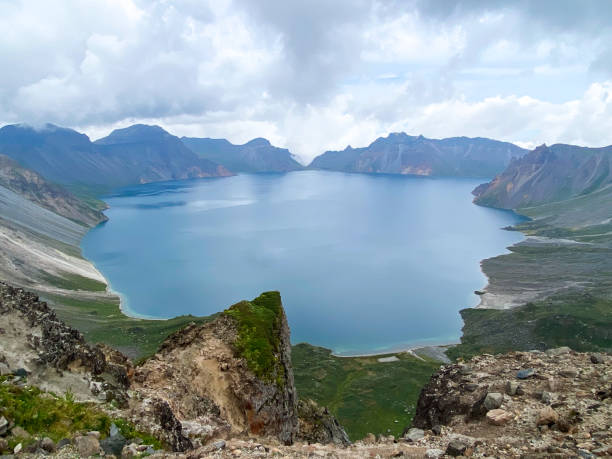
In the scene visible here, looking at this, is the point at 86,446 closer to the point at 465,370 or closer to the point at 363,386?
the point at 465,370

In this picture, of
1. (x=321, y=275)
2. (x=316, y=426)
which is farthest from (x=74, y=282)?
(x=316, y=426)

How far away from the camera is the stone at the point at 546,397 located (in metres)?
15.7

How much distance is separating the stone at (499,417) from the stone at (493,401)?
2.09 feet

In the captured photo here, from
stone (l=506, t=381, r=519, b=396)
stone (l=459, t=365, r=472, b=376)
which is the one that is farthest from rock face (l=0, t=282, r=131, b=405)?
stone (l=459, t=365, r=472, b=376)

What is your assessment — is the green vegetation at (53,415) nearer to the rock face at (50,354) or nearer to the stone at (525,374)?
the rock face at (50,354)

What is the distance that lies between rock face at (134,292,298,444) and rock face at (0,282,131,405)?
230cm

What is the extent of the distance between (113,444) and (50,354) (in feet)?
20.0

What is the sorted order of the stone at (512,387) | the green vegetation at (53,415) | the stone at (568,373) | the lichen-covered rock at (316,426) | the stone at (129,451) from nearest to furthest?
the stone at (129,451) < the green vegetation at (53,415) < the stone at (512,387) < the stone at (568,373) < the lichen-covered rock at (316,426)

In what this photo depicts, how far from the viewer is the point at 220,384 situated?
23344 mm

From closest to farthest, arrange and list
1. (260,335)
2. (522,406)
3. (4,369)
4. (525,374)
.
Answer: (4,369) < (522,406) < (525,374) < (260,335)

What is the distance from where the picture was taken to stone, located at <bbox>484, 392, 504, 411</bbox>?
53.5 feet

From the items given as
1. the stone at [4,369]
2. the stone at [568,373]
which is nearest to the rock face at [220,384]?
the stone at [4,369]

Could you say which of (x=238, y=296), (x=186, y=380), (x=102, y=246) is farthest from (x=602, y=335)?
(x=102, y=246)

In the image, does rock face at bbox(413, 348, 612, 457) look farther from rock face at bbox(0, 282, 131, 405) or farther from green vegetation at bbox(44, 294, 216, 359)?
green vegetation at bbox(44, 294, 216, 359)
